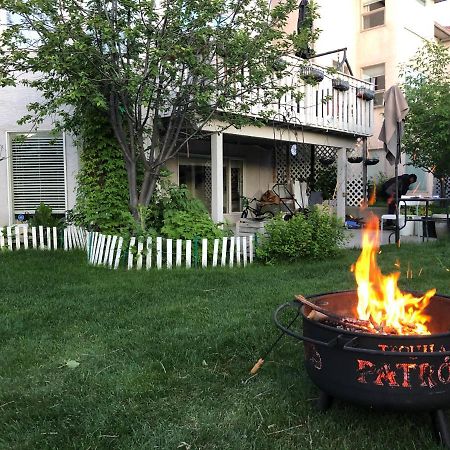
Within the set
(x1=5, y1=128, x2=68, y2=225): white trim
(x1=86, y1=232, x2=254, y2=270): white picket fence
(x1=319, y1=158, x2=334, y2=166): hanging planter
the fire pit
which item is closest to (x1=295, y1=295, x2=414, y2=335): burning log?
the fire pit

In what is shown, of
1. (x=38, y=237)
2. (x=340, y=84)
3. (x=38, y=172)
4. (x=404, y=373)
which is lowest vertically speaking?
(x=404, y=373)

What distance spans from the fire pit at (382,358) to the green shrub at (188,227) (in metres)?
4.66

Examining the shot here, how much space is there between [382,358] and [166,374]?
1.62 m

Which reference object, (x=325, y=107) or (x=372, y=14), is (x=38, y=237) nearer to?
(x=325, y=107)

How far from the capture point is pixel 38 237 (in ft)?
29.3

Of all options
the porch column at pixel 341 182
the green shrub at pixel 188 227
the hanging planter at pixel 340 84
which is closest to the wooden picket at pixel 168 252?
A: the green shrub at pixel 188 227

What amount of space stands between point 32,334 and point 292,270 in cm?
361

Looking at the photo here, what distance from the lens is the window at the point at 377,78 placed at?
16.8 meters

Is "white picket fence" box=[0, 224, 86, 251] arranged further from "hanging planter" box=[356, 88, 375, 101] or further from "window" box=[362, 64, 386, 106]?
"window" box=[362, 64, 386, 106]

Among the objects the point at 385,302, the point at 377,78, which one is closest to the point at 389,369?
the point at 385,302

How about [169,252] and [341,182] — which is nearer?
[169,252]

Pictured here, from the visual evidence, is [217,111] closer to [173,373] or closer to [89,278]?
[89,278]

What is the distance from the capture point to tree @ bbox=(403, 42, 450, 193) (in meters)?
11.8

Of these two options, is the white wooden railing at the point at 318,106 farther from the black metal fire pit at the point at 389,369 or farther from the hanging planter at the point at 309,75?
the black metal fire pit at the point at 389,369
